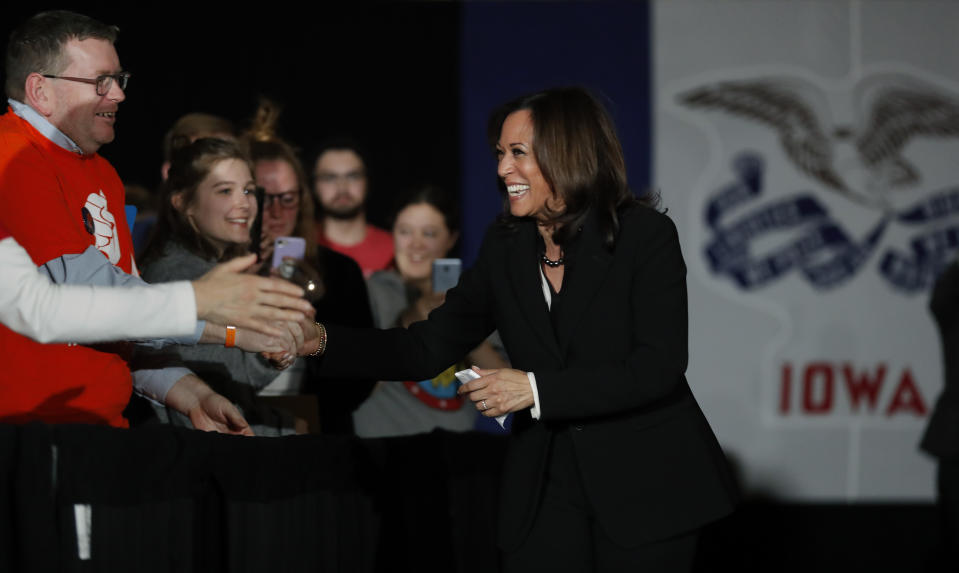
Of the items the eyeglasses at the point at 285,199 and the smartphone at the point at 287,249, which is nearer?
the smartphone at the point at 287,249

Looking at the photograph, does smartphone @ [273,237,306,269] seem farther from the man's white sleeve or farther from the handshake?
the man's white sleeve

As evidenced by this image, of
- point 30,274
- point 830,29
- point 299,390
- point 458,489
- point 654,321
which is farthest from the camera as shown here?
point 830,29

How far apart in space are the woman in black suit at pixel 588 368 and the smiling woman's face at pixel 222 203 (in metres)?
0.86

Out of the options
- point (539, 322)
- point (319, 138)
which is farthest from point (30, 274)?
point (319, 138)

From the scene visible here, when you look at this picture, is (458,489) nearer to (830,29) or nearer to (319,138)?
(319,138)

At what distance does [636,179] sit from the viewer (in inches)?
227

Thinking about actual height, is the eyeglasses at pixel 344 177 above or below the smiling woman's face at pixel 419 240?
above

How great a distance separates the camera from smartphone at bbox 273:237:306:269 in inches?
121

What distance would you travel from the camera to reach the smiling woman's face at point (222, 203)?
9.55 ft

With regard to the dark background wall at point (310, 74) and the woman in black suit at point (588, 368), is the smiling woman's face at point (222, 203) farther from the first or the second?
the dark background wall at point (310, 74)

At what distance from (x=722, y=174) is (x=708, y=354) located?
940 mm

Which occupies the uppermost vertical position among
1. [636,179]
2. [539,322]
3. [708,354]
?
[636,179]

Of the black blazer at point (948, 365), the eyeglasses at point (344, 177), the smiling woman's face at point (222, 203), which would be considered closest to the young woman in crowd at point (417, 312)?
the eyeglasses at point (344, 177)

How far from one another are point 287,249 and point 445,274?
60cm
